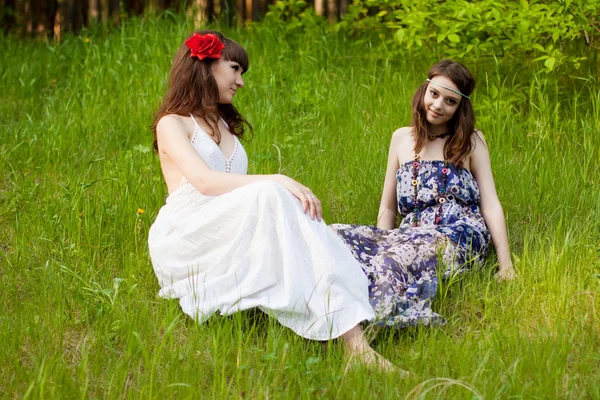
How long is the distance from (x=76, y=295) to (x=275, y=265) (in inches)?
38.3

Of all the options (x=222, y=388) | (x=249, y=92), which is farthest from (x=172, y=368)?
(x=249, y=92)

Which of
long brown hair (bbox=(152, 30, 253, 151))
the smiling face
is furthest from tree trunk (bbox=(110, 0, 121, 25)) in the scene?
the smiling face

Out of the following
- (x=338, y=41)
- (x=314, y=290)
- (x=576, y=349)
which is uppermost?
(x=338, y=41)

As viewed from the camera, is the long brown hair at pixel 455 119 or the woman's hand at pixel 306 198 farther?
the long brown hair at pixel 455 119

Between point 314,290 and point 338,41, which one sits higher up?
point 338,41

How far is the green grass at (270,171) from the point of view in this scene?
2836 millimetres

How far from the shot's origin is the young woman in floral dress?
3557 millimetres

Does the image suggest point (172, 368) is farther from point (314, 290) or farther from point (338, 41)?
point (338, 41)

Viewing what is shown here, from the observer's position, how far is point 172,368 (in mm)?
2855

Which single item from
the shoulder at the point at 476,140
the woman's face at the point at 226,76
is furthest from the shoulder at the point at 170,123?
the shoulder at the point at 476,140

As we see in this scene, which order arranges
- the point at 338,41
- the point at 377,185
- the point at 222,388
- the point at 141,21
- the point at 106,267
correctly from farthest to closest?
the point at 141,21 < the point at 338,41 < the point at 377,185 < the point at 106,267 < the point at 222,388

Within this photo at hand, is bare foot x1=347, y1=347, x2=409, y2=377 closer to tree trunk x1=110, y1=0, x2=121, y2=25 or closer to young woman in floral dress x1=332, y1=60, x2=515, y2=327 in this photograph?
young woman in floral dress x1=332, y1=60, x2=515, y2=327

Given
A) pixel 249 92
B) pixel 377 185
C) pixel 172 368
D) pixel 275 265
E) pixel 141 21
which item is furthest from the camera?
pixel 141 21

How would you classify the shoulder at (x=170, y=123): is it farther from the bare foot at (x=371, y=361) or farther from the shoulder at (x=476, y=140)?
the shoulder at (x=476, y=140)
